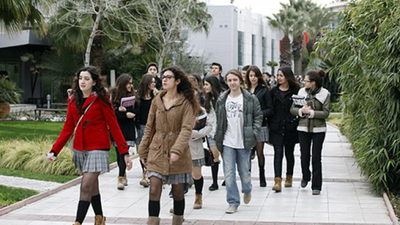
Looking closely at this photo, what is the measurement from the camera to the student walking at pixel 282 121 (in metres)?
9.48

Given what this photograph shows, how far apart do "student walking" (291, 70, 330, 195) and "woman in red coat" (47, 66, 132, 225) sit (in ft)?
11.4

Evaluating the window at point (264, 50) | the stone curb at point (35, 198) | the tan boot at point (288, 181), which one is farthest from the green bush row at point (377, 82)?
the window at point (264, 50)

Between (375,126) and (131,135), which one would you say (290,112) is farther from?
(131,135)

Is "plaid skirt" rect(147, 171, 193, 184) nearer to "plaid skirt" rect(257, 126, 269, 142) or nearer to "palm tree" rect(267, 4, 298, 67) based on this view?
"plaid skirt" rect(257, 126, 269, 142)

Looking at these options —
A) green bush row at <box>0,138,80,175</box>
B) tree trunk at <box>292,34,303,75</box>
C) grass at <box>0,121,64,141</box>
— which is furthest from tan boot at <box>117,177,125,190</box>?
tree trunk at <box>292,34,303,75</box>

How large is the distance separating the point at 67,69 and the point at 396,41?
79.5 feet

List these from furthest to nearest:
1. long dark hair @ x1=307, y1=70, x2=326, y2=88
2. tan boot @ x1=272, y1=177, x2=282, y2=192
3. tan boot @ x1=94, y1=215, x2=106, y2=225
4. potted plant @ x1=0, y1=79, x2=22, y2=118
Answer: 1. potted plant @ x1=0, y1=79, x2=22, y2=118
2. tan boot @ x1=272, y1=177, x2=282, y2=192
3. long dark hair @ x1=307, y1=70, x2=326, y2=88
4. tan boot @ x1=94, y1=215, x2=106, y2=225

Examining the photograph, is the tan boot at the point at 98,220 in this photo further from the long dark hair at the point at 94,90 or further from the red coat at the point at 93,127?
the long dark hair at the point at 94,90

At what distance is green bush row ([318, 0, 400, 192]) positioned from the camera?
8.62 metres

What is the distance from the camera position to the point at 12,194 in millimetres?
9297

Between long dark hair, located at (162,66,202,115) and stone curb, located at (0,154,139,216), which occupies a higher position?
long dark hair, located at (162,66,202,115)

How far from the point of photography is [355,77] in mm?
9609

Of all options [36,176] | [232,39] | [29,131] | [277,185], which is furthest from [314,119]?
[232,39]

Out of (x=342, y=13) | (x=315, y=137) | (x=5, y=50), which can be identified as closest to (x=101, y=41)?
(x=5, y=50)
